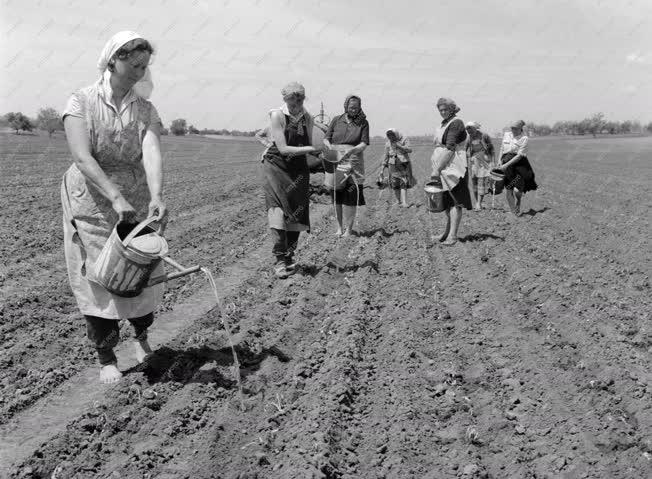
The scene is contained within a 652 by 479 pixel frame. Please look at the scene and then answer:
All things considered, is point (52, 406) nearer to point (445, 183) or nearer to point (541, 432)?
point (541, 432)

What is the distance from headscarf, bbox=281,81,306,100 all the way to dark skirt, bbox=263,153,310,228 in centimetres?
58

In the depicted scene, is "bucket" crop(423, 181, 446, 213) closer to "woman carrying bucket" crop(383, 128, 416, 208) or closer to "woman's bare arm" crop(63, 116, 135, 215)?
"woman carrying bucket" crop(383, 128, 416, 208)

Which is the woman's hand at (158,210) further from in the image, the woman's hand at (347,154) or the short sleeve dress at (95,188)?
the woman's hand at (347,154)

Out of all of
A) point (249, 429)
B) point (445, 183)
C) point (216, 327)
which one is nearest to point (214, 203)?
point (445, 183)

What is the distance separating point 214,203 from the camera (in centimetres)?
1234

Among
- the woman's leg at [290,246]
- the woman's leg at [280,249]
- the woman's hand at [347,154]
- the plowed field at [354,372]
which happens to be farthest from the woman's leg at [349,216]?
the woman's leg at [280,249]

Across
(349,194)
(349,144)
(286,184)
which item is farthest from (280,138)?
(349,194)

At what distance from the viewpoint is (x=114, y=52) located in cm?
303

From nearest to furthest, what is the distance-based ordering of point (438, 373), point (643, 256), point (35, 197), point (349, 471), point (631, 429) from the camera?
point (349, 471), point (631, 429), point (438, 373), point (643, 256), point (35, 197)

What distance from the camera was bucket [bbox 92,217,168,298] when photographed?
2.96m

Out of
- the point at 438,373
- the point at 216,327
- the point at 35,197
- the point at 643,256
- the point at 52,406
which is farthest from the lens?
the point at 35,197

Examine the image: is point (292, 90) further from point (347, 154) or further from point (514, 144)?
point (514, 144)

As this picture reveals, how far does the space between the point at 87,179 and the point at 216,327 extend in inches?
73.1

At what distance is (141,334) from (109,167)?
1.09m
